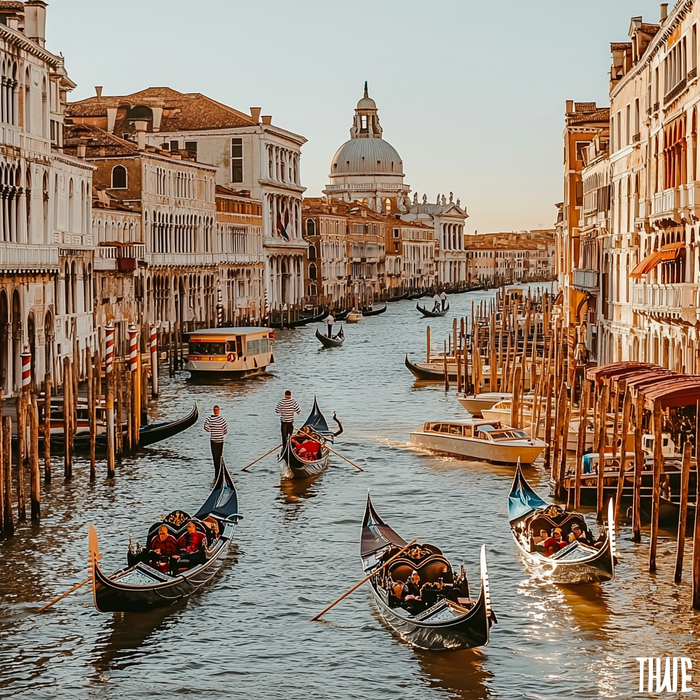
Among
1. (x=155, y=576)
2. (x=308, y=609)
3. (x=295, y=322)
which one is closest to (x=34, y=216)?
(x=155, y=576)

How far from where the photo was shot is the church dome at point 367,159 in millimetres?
94062

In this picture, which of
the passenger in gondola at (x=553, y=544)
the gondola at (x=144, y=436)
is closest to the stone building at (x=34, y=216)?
the gondola at (x=144, y=436)

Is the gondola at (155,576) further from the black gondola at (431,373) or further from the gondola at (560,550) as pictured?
the black gondola at (431,373)

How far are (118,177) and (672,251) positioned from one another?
20.0 metres

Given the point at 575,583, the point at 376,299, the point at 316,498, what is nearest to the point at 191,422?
the point at 316,498

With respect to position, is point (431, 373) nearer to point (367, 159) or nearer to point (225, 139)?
point (225, 139)

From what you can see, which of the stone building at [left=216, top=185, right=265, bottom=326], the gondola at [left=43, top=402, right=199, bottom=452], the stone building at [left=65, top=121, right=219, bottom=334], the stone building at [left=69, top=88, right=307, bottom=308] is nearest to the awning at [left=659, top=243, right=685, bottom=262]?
the gondola at [left=43, top=402, right=199, bottom=452]

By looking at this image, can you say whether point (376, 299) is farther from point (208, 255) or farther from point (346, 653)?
point (346, 653)

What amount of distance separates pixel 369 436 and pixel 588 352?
6668 millimetres

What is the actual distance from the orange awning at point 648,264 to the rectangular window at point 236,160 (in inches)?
1208

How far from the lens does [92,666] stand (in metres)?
9.00

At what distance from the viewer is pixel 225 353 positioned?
1054 inches

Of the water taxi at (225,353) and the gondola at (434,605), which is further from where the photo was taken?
the water taxi at (225,353)

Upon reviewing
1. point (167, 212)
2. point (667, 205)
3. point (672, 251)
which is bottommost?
point (672, 251)
